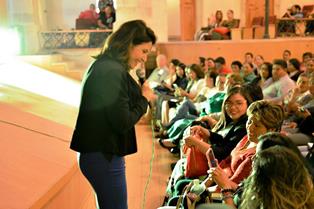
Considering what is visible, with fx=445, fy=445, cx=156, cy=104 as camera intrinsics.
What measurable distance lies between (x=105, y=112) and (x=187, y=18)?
483 inches

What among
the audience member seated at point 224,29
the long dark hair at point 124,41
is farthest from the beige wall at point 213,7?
the long dark hair at point 124,41

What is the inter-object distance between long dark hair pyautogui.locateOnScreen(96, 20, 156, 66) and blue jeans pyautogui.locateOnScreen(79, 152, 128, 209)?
42cm

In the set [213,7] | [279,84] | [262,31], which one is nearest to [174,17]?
[213,7]

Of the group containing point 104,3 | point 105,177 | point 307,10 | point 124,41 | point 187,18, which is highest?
point 104,3

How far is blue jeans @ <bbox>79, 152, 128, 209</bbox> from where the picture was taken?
1.88 m

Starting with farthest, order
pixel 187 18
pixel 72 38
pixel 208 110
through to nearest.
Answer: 1. pixel 187 18
2. pixel 72 38
3. pixel 208 110

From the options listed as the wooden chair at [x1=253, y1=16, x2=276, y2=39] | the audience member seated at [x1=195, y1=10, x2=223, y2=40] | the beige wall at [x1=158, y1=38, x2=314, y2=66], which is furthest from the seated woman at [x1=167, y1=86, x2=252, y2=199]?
the wooden chair at [x1=253, y1=16, x2=276, y2=39]

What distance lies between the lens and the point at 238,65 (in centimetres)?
657

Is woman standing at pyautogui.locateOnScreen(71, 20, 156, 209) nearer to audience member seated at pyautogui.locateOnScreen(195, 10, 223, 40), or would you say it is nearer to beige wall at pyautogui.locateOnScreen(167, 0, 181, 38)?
audience member seated at pyautogui.locateOnScreen(195, 10, 223, 40)

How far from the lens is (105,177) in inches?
74.6

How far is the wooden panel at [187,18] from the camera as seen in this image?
13.7m

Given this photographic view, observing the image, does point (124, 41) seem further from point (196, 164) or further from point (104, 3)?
point (104, 3)

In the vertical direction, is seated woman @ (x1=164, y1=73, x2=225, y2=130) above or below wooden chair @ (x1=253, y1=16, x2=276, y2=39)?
below

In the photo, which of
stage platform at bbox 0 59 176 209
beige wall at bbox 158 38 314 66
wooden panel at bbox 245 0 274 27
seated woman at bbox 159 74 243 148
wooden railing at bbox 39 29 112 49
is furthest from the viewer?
wooden panel at bbox 245 0 274 27
